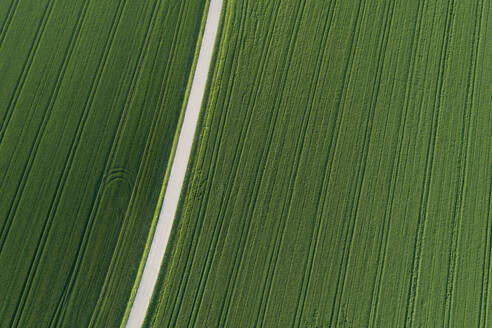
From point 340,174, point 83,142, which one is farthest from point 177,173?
point 340,174

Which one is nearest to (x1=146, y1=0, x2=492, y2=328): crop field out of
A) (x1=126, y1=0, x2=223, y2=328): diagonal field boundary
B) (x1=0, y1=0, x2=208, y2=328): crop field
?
(x1=126, y1=0, x2=223, y2=328): diagonal field boundary

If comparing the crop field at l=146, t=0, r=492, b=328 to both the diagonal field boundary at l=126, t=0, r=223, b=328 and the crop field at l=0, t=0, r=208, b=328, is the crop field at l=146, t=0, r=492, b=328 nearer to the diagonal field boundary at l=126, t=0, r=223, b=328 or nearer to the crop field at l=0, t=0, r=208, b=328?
the diagonal field boundary at l=126, t=0, r=223, b=328

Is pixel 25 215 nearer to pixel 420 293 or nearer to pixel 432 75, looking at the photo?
pixel 420 293

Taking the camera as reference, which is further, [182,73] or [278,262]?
[182,73]

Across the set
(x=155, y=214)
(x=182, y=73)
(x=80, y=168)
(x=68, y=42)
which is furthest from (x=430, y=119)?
(x=68, y=42)

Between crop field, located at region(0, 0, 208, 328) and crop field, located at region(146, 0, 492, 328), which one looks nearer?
crop field, located at region(146, 0, 492, 328)

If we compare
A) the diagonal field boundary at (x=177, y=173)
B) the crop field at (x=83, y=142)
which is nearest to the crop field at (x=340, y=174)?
the diagonal field boundary at (x=177, y=173)

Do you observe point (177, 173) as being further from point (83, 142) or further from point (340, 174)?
point (340, 174)
